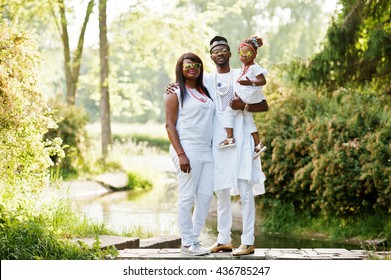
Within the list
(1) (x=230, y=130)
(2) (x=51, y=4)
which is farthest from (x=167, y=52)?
(1) (x=230, y=130)

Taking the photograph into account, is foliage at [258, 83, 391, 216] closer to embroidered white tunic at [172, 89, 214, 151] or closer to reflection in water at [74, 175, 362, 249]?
reflection in water at [74, 175, 362, 249]

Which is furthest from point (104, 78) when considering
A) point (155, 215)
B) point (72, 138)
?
point (155, 215)

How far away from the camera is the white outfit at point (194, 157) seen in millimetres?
7180

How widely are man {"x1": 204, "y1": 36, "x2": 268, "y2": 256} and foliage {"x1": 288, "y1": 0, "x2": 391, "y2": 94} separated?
24.0 feet

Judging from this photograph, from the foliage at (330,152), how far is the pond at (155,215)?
2.84 feet

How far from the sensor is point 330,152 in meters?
11.9

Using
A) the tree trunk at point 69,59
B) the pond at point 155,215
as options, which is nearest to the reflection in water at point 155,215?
the pond at point 155,215

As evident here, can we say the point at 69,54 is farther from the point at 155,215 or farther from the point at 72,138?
the point at 155,215

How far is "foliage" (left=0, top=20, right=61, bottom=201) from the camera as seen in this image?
8.74 metres

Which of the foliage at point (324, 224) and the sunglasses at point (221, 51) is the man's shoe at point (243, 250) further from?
the foliage at point (324, 224)

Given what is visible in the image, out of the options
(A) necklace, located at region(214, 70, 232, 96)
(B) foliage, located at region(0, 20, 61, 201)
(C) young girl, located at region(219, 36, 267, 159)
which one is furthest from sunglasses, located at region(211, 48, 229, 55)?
(B) foliage, located at region(0, 20, 61, 201)

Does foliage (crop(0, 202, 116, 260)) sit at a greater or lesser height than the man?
lesser
